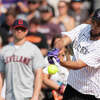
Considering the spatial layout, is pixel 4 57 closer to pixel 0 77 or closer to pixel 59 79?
pixel 0 77

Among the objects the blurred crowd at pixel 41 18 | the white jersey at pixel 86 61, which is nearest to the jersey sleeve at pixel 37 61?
the white jersey at pixel 86 61

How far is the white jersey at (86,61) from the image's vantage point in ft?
12.7

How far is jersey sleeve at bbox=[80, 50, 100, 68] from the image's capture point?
3.86 metres

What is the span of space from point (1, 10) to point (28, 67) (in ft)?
16.5

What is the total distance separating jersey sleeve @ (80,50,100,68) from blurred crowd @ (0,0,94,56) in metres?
3.39

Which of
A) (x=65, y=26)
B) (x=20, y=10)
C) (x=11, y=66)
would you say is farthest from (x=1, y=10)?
(x=11, y=66)

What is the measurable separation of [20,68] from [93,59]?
147cm

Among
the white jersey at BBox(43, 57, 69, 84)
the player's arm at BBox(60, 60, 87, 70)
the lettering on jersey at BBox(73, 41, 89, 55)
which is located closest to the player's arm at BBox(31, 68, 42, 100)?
the white jersey at BBox(43, 57, 69, 84)

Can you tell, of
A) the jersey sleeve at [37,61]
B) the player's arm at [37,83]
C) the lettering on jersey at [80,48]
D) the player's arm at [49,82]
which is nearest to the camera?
the lettering on jersey at [80,48]

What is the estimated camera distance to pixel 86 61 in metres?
3.85

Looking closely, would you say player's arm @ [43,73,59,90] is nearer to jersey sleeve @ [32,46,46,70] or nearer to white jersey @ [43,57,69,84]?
white jersey @ [43,57,69,84]

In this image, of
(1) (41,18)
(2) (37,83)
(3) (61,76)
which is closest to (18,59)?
(2) (37,83)

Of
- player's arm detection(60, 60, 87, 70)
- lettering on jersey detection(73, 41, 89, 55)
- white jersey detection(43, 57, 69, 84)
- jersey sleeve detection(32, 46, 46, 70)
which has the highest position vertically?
lettering on jersey detection(73, 41, 89, 55)

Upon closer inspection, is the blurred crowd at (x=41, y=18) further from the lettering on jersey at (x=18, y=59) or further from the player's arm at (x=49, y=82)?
the lettering on jersey at (x=18, y=59)
